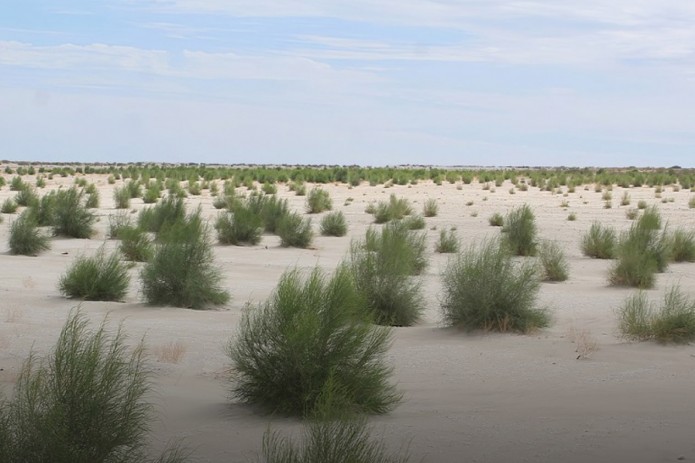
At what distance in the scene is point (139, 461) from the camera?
684 centimetres

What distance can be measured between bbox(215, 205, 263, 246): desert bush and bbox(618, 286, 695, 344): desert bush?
14.1 metres

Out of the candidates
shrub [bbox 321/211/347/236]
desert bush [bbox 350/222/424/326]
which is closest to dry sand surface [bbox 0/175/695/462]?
desert bush [bbox 350/222/424/326]

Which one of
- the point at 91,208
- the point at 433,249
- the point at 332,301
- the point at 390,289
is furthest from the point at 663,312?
the point at 91,208

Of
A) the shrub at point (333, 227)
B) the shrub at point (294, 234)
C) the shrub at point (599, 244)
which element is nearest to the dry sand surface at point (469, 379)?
the shrub at point (599, 244)

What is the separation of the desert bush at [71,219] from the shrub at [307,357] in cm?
1887

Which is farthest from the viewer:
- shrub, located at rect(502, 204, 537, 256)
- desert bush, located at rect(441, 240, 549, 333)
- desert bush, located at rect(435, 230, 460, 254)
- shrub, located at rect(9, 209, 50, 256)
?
desert bush, located at rect(435, 230, 460, 254)

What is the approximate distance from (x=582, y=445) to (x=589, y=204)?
110 feet

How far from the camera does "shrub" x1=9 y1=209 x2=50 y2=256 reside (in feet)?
75.1

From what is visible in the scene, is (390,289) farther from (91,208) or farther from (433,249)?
(91,208)

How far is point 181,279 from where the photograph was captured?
51.1 feet

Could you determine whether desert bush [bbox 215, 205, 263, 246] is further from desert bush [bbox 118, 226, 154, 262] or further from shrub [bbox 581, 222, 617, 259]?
shrub [bbox 581, 222, 617, 259]

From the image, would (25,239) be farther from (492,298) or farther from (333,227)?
(492,298)

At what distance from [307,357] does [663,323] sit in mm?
5107

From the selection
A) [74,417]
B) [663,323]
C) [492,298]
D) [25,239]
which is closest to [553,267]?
[492,298]
